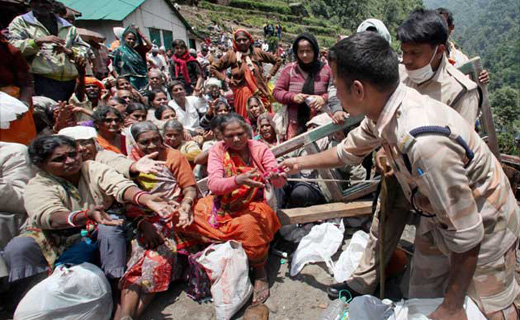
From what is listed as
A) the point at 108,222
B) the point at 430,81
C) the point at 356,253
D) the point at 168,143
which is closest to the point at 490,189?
the point at 430,81

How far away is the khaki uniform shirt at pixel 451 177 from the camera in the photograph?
1.25 meters

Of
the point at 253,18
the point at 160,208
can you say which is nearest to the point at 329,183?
the point at 160,208

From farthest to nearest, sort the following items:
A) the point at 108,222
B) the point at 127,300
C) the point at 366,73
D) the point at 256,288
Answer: the point at 256,288, the point at 127,300, the point at 108,222, the point at 366,73

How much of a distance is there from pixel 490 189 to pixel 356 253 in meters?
1.50

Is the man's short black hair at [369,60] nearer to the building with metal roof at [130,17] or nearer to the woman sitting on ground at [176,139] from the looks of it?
the woman sitting on ground at [176,139]

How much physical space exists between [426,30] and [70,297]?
10.1 feet

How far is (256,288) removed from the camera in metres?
2.60

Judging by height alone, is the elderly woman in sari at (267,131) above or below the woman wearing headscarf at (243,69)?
below

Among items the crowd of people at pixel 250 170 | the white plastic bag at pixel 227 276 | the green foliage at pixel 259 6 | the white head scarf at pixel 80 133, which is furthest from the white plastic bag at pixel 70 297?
the green foliage at pixel 259 6

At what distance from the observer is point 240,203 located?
2779mm

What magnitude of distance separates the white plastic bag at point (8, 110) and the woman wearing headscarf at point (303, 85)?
9.04ft

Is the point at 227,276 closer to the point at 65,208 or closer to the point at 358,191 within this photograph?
the point at 65,208

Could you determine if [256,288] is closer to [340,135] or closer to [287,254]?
[287,254]

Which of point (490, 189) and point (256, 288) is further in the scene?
point (256, 288)
